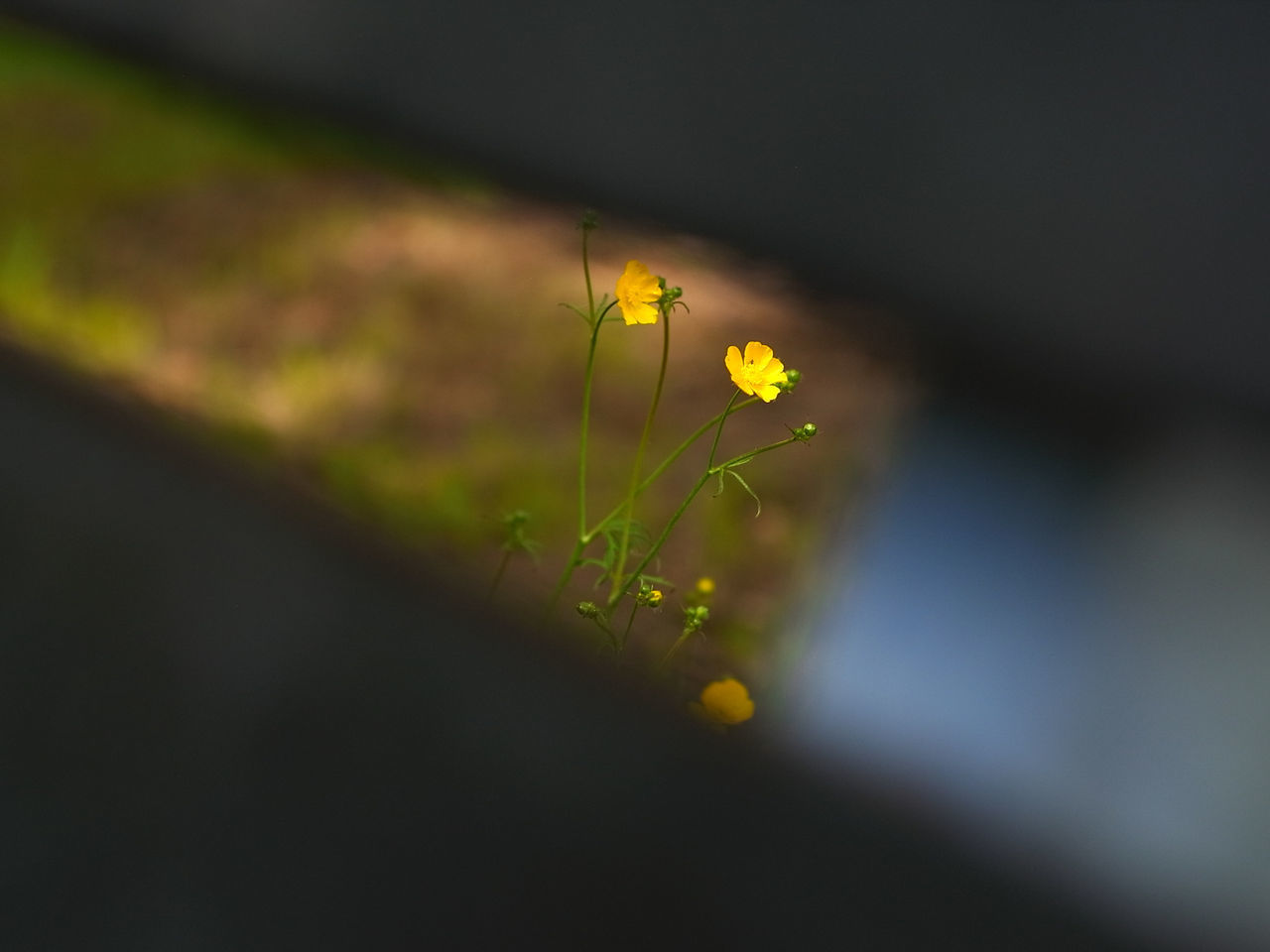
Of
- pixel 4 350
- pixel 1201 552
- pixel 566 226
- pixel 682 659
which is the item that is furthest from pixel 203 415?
pixel 1201 552

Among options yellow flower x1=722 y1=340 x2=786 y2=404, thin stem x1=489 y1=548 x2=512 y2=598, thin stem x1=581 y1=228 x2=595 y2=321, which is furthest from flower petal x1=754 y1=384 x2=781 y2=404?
thin stem x1=489 y1=548 x2=512 y2=598

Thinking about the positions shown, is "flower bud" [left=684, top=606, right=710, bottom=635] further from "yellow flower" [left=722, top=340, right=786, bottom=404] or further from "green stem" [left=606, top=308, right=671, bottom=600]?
"yellow flower" [left=722, top=340, right=786, bottom=404]

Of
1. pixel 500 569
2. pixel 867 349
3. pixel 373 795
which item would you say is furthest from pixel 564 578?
pixel 867 349

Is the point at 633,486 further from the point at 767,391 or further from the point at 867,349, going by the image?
the point at 867,349

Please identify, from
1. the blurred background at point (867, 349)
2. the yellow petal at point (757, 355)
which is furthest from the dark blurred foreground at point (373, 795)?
the yellow petal at point (757, 355)

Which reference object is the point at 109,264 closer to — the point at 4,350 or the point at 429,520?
the point at 4,350

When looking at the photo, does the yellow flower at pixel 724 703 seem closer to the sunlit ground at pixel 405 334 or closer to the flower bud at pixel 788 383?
the sunlit ground at pixel 405 334
